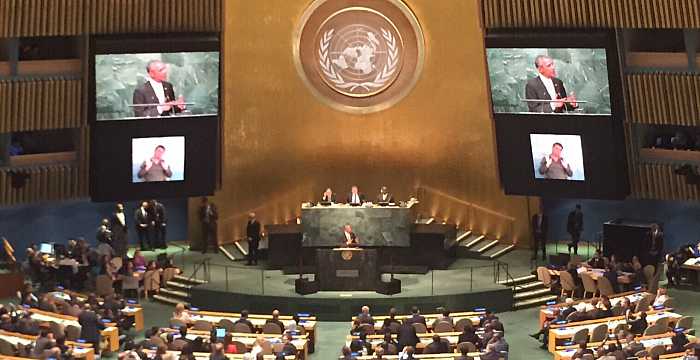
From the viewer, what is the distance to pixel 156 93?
97.6ft

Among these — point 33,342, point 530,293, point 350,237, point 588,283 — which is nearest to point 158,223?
point 350,237

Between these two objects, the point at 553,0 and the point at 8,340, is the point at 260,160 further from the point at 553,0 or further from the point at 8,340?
the point at 8,340

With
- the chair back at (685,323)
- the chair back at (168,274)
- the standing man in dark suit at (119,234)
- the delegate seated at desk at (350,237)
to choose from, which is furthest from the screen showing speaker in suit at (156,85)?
the chair back at (685,323)

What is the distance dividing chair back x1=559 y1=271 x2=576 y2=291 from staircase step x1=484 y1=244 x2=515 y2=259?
3262 millimetres

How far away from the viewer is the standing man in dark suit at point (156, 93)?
29.6 m

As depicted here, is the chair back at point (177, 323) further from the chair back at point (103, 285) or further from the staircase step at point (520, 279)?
the staircase step at point (520, 279)

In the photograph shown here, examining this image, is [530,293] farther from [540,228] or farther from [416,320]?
[416,320]

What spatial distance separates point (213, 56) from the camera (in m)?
30.1

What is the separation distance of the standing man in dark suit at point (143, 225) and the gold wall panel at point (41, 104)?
299 centimetres

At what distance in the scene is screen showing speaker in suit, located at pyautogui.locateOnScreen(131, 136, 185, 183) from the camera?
2981 cm

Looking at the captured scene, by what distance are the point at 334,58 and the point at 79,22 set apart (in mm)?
6238

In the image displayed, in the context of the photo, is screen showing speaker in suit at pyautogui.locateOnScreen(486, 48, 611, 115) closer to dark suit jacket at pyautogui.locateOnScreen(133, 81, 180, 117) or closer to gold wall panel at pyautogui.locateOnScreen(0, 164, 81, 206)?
dark suit jacket at pyautogui.locateOnScreen(133, 81, 180, 117)

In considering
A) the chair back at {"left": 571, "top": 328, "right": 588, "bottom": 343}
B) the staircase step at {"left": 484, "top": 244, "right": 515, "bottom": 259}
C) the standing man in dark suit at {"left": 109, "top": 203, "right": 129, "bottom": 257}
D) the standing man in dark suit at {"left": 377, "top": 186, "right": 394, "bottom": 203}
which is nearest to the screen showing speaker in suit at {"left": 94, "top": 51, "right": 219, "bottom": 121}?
the standing man in dark suit at {"left": 109, "top": 203, "right": 129, "bottom": 257}

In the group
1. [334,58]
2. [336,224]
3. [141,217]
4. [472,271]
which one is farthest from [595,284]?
[141,217]
